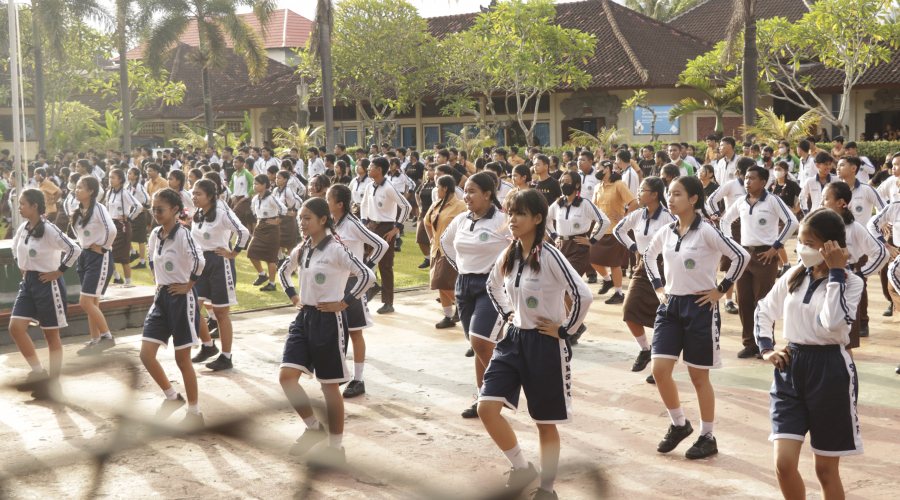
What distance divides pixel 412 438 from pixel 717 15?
108 feet

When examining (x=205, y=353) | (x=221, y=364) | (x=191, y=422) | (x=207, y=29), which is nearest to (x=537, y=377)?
(x=191, y=422)

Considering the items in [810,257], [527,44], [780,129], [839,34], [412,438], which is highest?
[527,44]

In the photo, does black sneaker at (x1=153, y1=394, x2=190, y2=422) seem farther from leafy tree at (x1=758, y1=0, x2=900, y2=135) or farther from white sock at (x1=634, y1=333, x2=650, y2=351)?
leafy tree at (x1=758, y1=0, x2=900, y2=135)

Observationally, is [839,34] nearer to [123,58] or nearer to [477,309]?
[477,309]

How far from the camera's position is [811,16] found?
20.8 m

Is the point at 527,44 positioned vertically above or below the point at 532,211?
above

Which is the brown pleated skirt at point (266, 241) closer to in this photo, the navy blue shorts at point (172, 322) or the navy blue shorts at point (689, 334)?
Answer: the navy blue shorts at point (172, 322)

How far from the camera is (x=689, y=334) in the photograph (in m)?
5.00

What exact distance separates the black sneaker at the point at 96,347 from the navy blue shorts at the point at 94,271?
493 millimetres

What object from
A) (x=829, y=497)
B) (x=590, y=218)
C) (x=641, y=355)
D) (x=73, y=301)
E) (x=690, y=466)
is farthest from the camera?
(x=73, y=301)

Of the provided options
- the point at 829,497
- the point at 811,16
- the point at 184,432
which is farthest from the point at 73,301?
the point at 811,16

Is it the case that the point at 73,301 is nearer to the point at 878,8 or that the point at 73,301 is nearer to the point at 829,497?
the point at 829,497

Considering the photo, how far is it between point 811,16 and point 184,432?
65.5 feet

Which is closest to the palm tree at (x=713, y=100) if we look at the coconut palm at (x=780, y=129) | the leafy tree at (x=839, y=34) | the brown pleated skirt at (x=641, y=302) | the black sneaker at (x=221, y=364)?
the leafy tree at (x=839, y=34)
